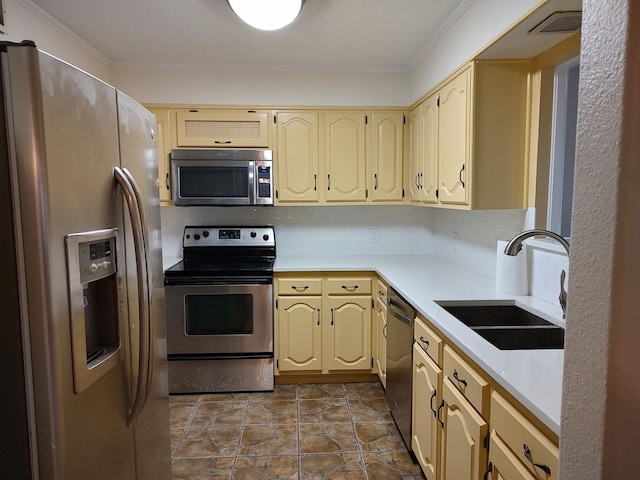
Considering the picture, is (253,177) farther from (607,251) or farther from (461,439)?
(607,251)

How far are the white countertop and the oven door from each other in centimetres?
32

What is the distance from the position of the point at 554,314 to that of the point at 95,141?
182cm

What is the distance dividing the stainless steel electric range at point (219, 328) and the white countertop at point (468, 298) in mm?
312

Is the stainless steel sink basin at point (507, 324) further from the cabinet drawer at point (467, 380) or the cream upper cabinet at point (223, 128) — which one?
the cream upper cabinet at point (223, 128)

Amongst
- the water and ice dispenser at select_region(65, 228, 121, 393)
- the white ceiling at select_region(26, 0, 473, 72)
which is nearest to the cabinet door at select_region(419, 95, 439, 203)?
the white ceiling at select_region(26, 0, 473, 72)

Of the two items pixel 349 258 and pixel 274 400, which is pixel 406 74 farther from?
pixel 274 400

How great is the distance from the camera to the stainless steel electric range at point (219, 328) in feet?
9.10

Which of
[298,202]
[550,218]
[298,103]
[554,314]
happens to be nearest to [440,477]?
[554,314]

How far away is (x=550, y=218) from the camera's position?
1.98 meters

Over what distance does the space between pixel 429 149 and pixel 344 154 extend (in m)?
0.72

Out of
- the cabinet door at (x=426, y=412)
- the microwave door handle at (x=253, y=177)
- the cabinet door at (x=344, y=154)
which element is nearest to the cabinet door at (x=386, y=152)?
the cabinet door at (x=344, y=154)

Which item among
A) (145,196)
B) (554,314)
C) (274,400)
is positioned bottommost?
(274,400)

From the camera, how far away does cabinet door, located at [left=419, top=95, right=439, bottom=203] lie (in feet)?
8.26

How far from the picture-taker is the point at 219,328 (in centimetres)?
283
